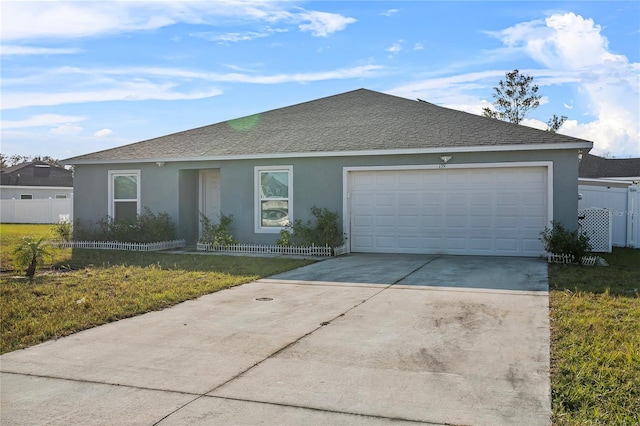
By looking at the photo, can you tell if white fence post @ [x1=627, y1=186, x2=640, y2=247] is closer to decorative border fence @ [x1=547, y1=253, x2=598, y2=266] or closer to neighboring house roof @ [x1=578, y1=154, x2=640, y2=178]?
decorative border fence @ [x1=547, y1=253, x2=598, y2=266]

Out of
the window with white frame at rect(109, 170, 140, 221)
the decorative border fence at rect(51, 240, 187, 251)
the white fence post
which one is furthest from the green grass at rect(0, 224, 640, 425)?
the window with white frame at rect(109, 170, 140, 221)

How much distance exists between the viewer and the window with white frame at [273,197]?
14.9m

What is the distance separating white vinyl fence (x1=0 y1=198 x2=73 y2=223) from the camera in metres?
33.0

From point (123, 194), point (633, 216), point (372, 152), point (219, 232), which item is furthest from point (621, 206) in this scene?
point (123, 194)

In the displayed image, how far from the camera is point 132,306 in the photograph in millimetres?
7672

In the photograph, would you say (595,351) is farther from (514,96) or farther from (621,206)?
(514,96)

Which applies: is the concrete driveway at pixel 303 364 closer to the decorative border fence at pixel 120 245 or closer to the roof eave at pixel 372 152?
the roof eave at pixel 372 152

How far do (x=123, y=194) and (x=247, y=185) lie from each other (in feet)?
14.5

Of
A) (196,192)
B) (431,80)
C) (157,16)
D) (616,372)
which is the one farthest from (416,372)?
(431,80)

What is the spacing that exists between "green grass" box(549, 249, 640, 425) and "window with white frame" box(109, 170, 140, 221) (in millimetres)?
12347

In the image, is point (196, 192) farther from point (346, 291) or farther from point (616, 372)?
point (616, 372)

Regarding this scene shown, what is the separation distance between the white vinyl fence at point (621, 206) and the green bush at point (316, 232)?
7614mm

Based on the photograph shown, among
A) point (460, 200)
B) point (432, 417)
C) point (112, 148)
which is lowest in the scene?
point (432, 417)

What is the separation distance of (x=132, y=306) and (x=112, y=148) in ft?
39.6
